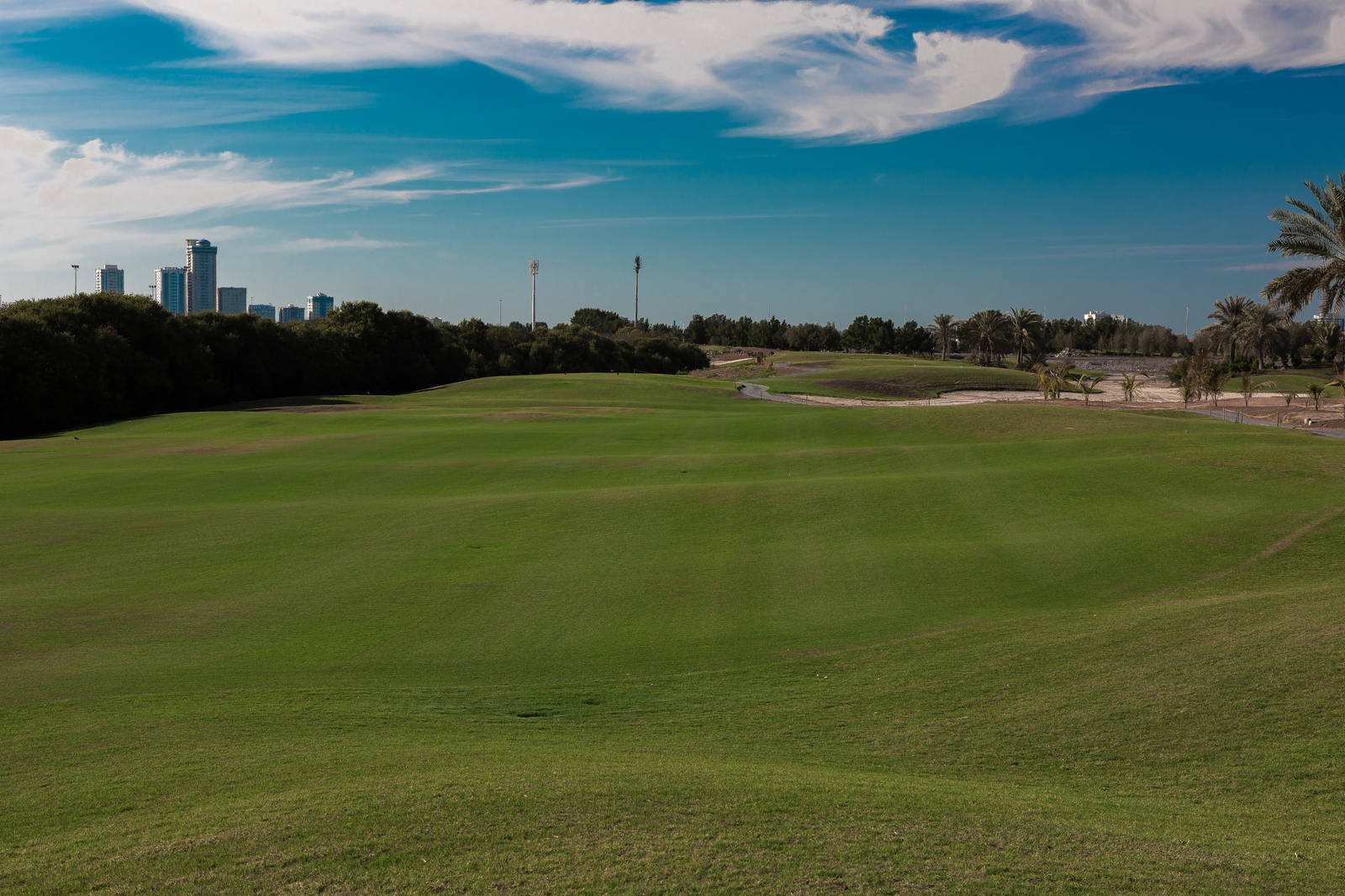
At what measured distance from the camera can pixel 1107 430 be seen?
4062cm

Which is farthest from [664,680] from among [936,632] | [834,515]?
[834,515]

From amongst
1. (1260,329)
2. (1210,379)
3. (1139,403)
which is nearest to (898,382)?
(1139,403)

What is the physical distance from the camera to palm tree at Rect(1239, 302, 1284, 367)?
120 metres

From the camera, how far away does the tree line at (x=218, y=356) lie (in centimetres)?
6694

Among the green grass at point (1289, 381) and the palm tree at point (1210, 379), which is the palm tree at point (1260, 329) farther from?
the palm tree at point (1210, 379)

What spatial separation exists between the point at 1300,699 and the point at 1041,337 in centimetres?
17105

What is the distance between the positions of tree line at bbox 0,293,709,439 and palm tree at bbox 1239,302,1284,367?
80131 mm

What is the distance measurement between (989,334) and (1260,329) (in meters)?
41.9

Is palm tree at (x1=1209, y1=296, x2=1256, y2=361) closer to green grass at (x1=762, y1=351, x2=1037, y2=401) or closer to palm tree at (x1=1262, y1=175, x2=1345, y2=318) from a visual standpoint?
green grass at (x1=762, y1=351, x2=1037, y2=401)

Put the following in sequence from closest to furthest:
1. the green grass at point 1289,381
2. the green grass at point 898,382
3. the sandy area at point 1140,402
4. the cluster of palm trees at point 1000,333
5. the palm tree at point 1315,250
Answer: the palm tree at point 1315,250
the sandy area at point 1140,402
the green grass at point 1289,381
the green grass at point 898,382
the cluster of palm trees at point 1000,333

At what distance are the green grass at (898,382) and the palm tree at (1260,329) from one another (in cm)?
3294

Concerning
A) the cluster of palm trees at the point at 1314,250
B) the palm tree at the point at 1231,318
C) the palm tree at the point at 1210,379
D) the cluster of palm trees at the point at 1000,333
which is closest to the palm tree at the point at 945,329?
the cluster of palm trees at the point at 1000,333

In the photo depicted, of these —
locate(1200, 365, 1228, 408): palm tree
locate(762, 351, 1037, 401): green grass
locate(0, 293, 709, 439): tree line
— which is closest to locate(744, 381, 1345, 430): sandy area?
locate(1200, 365, 1228, 408): palm tree

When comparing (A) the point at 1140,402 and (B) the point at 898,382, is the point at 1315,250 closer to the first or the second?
(A) the point at 1140,402
